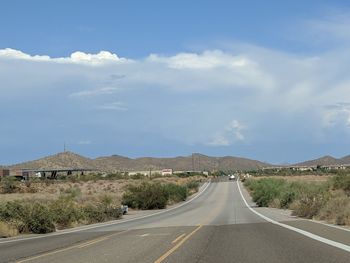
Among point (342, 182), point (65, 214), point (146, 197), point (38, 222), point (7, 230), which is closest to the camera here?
point (7, 230)

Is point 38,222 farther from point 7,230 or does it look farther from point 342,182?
point 342,182

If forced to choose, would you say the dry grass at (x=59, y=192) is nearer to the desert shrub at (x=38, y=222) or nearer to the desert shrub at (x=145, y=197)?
the desert shrub at (x=145, y=197)

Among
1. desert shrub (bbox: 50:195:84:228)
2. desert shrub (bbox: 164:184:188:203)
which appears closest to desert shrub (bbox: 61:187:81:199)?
desert shrub (bbox: 164:184:188:203)

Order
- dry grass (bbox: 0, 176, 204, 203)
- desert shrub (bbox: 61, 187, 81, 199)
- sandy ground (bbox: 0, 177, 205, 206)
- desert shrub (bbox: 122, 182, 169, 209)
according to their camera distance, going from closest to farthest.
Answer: desert shrub (bbox: 61, 187, 81, 199) → dry grass (bbox: 0, 176, 204, 203) → sandy ground (bbox: 0, 177, 205, 206) → desert shrub (bbox: 122, 182, 169, 209)

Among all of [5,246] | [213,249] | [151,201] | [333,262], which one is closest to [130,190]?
[151,201]

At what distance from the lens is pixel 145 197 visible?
66.9m

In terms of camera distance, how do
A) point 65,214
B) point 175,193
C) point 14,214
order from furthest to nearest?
point 175,193, point 65,214, point 14,214

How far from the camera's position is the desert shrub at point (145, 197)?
66.4 m

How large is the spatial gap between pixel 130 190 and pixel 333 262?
56.4 meters

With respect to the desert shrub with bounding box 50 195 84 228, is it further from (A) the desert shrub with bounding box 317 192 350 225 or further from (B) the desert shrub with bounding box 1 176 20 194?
(B) the desert shrub with bounding box 1 176 20 194

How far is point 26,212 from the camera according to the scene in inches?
1228

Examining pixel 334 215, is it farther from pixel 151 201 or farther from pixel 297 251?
pixel 151 201

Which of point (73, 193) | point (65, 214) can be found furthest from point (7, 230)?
point (73, 193)

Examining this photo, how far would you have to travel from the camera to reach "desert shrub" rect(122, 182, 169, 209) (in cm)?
6644
